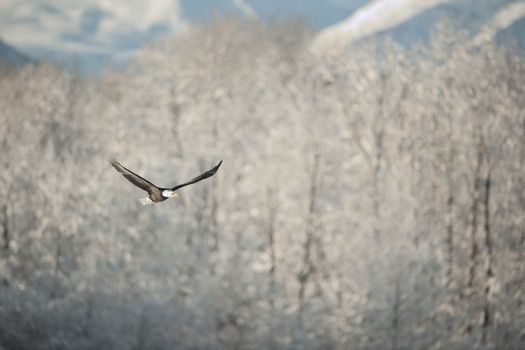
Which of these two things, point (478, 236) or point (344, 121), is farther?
point (344, 121)

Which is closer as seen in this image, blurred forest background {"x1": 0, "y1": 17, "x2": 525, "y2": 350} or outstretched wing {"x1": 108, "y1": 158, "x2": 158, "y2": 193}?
outstretched wing {"x1": 108, "y1": 158, "x2": 158, "y2": 193}

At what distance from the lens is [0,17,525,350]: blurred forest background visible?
102 ft

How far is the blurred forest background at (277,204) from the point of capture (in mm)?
31109

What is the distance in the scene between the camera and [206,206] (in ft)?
122

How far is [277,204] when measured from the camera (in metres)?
35.7

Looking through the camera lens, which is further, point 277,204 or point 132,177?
point 277,204

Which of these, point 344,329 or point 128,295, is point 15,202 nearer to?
point 128,295

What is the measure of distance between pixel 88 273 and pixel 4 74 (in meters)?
22.2

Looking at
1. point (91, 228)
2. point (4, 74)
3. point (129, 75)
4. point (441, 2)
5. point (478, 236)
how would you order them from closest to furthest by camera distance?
point (478, 236), point (91, 228), point (129, 75), point (4, 74), point (441, 2)

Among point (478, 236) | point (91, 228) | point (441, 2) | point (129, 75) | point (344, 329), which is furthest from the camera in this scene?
point (441, 2)

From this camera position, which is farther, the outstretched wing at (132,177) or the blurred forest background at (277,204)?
the blurred forest background at (277,204)

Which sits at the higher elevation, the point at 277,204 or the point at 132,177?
the point at 132,177

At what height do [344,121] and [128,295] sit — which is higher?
[344,121]

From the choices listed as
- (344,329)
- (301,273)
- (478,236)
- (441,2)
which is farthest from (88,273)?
(441,2)
